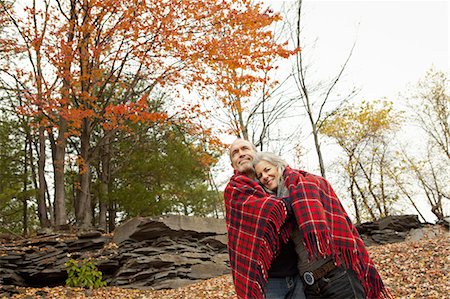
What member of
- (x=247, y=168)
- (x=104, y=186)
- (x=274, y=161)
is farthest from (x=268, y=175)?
(x=104, y=186)

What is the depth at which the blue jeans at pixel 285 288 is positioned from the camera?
2092 millimetres

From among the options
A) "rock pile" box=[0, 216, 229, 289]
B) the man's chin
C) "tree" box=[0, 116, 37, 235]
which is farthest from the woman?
"tree" box=[0, 116, 37, 235]

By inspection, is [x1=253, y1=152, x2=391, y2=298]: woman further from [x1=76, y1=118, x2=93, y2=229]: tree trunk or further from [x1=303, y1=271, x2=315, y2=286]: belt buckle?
[x1=76, y1=118, x2=93, y2=229]: tree trunk

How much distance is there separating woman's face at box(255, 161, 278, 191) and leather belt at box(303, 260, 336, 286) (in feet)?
1.84

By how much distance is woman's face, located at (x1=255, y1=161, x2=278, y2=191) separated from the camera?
242 cm

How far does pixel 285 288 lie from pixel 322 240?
0.36 metres

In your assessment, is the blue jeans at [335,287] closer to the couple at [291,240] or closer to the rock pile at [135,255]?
the couple at [291,240]

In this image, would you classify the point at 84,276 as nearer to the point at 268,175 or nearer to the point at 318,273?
the point at 268,175

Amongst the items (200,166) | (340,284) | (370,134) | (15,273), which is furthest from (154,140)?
(340,284)

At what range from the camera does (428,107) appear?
64.9 feet

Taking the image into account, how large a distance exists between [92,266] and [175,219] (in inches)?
120

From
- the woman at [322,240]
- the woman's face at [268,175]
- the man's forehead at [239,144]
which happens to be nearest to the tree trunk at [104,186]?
the man's forehead at [239,144]

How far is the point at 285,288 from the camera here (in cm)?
216

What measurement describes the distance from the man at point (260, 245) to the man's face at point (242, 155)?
0.18 meters
